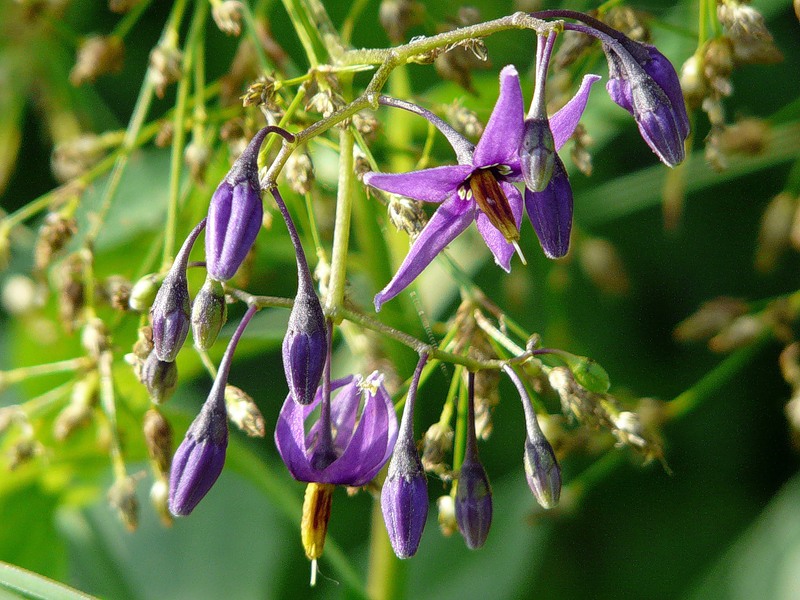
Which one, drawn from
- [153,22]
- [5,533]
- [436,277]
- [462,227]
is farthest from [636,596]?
[153,22]

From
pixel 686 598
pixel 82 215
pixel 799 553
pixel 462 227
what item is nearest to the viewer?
pixel 462 227

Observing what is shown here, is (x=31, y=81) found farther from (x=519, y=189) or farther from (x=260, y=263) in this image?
(x=519, y=189)

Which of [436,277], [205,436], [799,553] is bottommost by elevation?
[799,553]

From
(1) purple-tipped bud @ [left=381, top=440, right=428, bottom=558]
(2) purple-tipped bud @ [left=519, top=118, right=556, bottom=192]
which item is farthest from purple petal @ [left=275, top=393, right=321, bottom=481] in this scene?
(2) purple-tipped bud @ [left=519, top=118, right=556, bottom=192]

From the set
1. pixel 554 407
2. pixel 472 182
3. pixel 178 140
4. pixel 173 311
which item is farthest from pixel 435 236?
pixel 554 407

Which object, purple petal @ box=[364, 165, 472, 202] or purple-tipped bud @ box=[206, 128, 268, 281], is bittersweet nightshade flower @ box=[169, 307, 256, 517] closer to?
purple-tipped bud @ box=[206, 128, 268, 281]

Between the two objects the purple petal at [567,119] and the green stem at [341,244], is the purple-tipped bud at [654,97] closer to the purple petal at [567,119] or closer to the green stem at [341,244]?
the purple petal at [567,119]
